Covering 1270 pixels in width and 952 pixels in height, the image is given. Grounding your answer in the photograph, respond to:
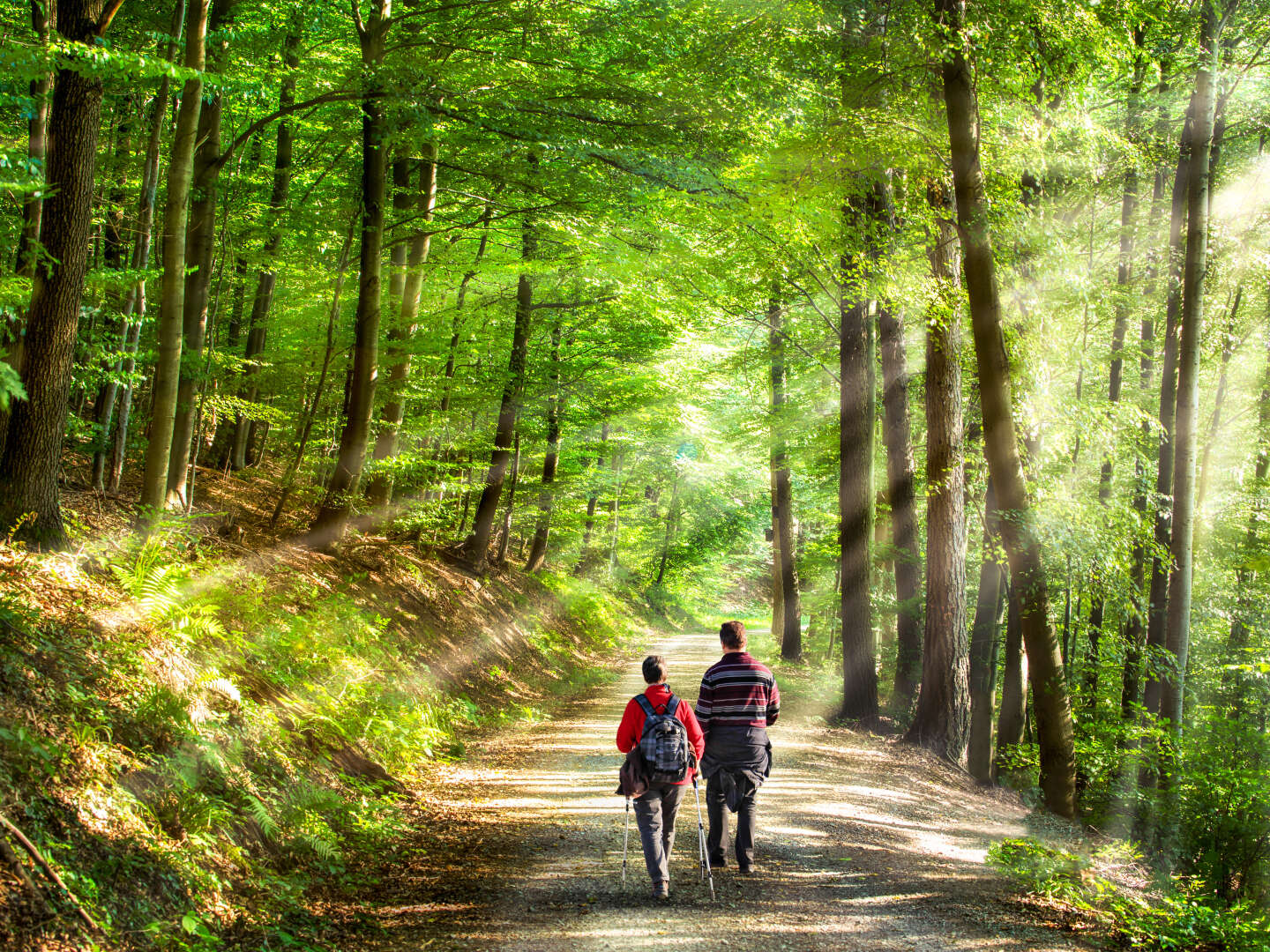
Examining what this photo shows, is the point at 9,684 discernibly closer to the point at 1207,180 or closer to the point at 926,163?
the point at 926,163

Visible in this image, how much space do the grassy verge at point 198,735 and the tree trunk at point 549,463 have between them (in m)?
7.51

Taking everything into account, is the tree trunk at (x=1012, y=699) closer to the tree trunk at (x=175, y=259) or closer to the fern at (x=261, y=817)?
the fern at (x=261, y=817)

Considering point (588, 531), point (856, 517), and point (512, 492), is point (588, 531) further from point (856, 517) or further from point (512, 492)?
point (856, 517)

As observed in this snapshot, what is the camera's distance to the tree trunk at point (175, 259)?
798 centimetres

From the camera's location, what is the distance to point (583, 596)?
1000 inches

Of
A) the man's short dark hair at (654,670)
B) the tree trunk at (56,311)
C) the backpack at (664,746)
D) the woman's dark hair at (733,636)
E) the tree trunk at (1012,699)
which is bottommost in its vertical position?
the tree trunk at (1012,699)

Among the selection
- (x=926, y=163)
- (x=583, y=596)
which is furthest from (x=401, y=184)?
(x=583, y=596)

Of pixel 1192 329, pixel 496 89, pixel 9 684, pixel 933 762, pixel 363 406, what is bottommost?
pixel 933 762

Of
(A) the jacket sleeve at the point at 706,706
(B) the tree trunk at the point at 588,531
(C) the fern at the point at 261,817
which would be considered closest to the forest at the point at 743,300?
(C) the fern at the point at 261,817

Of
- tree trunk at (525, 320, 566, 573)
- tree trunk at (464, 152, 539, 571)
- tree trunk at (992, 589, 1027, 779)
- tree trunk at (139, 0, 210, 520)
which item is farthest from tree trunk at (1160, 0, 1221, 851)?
tree trunk at (139, 0, 210, 520)

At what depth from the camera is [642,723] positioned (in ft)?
18.8

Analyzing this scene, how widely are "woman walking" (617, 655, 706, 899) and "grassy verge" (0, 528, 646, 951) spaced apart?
2.17 meters

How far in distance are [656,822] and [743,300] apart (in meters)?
11.3

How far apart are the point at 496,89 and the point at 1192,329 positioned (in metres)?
10.4
